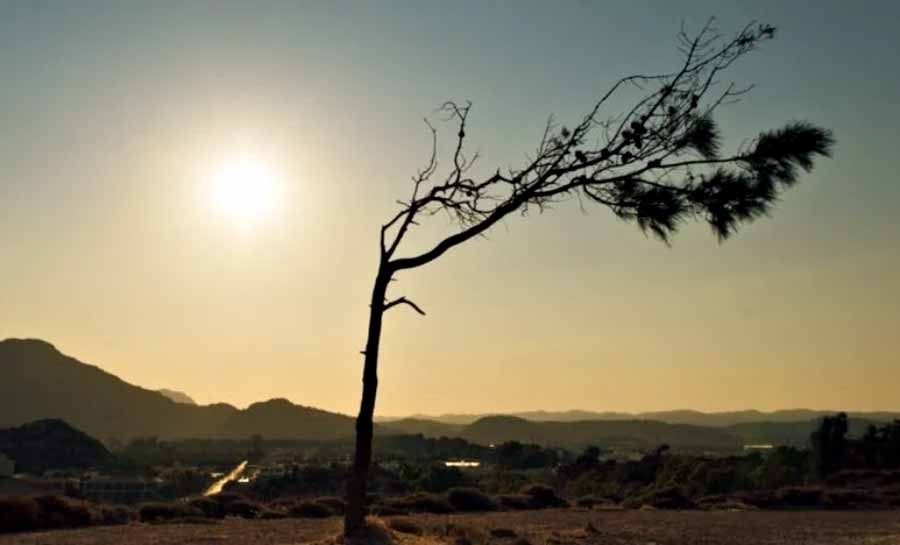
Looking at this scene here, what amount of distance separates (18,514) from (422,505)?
11.3 metres

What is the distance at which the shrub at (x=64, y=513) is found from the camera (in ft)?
68.4

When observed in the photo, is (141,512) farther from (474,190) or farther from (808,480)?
(808,480)

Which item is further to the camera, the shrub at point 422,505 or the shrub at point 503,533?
the shrub at point 422,505

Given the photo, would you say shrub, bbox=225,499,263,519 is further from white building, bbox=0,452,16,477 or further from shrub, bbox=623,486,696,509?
white building, bbox=0,452,16,477

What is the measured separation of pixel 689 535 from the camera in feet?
66.6

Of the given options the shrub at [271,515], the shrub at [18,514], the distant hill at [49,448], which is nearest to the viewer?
the shrub at [18,514]

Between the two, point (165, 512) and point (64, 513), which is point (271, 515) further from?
point (64, 513)

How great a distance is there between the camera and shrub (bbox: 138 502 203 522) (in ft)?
76.7

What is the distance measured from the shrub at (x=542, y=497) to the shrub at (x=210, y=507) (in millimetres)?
9903

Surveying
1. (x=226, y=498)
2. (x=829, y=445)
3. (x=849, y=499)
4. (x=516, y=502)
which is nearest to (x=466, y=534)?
(x=226, y=498)

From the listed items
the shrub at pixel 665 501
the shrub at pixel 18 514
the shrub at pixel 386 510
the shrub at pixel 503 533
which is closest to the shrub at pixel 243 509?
the shrub at pixel 386 510

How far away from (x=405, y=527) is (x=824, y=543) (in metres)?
8.72

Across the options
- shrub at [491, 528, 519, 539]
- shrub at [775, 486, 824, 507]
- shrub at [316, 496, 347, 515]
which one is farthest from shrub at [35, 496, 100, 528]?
shrub at [775, 486, 824, 507]

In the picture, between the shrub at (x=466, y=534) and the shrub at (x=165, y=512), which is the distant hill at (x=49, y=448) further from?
the shrub at (x=466, y=534)
